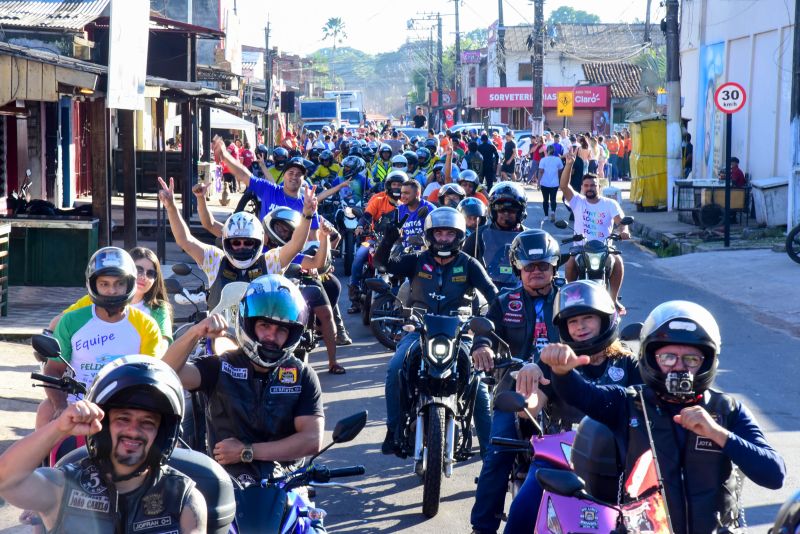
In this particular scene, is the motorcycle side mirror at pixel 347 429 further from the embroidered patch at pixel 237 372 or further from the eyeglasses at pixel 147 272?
the eyeglasses at pixel 147 272

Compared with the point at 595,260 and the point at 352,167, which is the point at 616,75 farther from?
the point at 595,260

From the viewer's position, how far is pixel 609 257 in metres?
12.0

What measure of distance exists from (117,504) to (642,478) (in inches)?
68.8

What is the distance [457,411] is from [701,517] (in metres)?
3.28

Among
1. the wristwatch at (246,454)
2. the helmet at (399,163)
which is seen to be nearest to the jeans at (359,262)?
the helmet at (399,163)

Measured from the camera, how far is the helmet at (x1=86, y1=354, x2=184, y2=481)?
362 centimetres

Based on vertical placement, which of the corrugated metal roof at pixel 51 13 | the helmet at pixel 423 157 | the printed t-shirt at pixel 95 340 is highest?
the corrugated metal roof at pixel 51 13

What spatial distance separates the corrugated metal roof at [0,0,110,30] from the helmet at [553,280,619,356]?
60.1 feet

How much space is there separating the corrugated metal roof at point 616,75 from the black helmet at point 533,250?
221 feet

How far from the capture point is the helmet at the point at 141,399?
362 cm

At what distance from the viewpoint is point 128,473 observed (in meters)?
3.66

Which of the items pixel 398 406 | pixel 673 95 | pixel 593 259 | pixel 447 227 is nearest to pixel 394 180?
pixel 593 259

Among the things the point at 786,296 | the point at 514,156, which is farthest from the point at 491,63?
the point at 786,296

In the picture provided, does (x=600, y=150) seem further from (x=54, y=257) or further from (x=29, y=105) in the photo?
(x=54, y=257)
